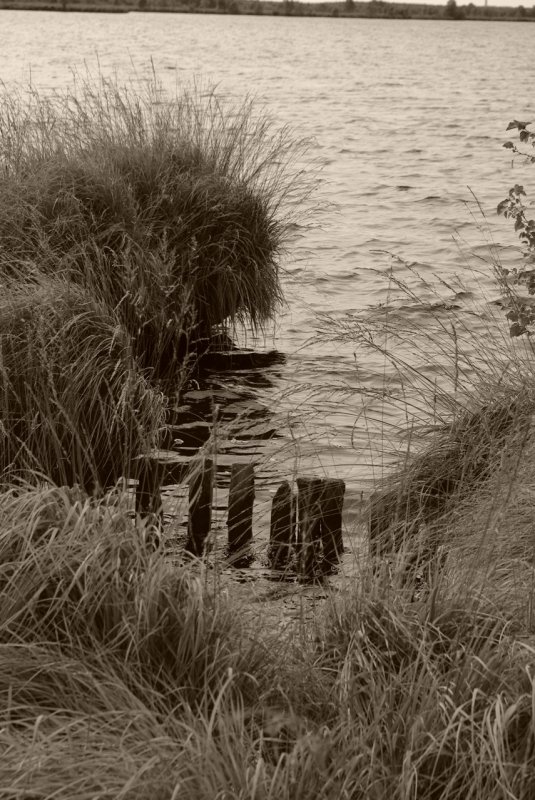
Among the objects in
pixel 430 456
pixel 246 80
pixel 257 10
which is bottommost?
pixel 430 456

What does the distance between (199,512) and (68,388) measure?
0.93 m

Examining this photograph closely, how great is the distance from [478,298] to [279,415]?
4017 millimetres

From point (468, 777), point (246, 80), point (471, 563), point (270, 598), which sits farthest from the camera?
point (246, 80)

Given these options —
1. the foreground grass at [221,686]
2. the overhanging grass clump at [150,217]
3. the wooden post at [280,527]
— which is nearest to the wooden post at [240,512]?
the wooden post at [280,527]

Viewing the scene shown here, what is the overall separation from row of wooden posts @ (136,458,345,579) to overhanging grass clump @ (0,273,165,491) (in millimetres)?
385

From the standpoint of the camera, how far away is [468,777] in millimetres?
3018

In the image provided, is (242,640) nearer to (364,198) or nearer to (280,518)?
(280,518)

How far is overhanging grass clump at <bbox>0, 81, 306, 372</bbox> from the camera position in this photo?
7.48 metres

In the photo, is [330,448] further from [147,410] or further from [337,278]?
[337,278]

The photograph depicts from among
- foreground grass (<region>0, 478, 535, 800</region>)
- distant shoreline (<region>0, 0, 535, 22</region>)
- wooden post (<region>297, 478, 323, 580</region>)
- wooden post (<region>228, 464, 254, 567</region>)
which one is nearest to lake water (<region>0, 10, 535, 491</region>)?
wooden post (<region>297, 478, 323, 580</region>)

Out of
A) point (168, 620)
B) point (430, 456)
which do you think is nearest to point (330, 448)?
point (430, 456)

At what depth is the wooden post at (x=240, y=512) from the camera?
211 inches

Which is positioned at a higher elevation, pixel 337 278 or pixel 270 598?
pixel 337 278

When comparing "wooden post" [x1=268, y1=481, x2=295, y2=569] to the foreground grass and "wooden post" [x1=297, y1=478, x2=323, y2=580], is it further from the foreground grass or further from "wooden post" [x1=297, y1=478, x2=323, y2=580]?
the foreground grass
